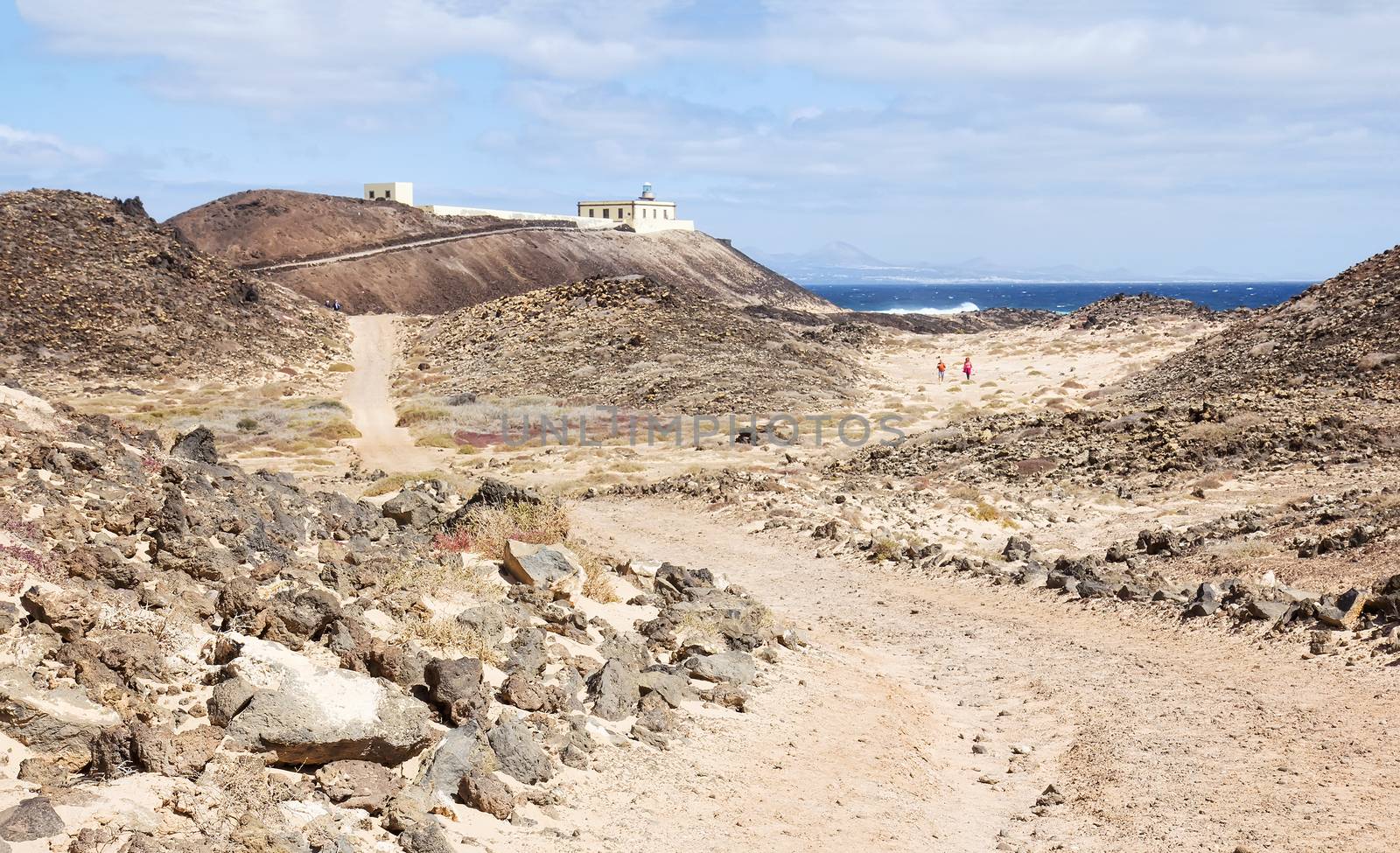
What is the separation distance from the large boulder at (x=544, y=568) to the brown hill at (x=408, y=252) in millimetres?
61381

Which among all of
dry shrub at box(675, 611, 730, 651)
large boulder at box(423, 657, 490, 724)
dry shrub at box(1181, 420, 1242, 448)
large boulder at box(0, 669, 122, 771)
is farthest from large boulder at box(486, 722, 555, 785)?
dry shrub at box(1181, 420, 1242, 448)

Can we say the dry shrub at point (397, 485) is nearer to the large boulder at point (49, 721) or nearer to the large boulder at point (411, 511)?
the large boulder at point (411, 511)

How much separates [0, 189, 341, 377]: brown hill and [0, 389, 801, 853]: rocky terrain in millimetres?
37121

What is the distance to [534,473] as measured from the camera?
2952 cm

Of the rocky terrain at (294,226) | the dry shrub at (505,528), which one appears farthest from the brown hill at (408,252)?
the dry shrub at (505,528)

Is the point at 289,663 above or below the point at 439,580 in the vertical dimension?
above

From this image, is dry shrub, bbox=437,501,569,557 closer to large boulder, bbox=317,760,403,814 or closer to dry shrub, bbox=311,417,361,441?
large boulder, bbox=317,760,403,814

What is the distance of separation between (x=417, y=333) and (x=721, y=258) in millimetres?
59480

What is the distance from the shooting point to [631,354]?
4672 centimetres

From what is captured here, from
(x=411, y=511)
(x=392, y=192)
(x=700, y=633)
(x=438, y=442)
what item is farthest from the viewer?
(x=392, y=192)

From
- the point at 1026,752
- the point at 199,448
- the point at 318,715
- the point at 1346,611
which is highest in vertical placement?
the point at 199,448

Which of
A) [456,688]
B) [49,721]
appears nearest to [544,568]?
[456,688]

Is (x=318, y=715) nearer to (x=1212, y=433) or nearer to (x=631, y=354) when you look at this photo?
(x=1212, y=433)

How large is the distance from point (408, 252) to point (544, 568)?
73688mm
